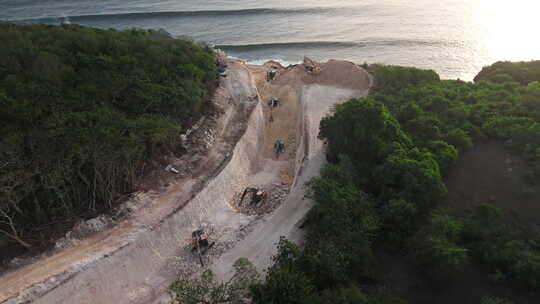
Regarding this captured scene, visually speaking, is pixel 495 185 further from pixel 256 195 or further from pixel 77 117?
pixel 77 117

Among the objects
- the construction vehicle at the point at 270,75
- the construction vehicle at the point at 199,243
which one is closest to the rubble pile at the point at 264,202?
the construction vehicle at the point at 199,243

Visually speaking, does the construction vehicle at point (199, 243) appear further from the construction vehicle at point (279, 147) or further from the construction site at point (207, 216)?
the construction vehicle at point (279, 147)

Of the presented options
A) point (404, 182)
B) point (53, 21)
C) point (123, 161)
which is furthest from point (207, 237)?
point (53, 21)

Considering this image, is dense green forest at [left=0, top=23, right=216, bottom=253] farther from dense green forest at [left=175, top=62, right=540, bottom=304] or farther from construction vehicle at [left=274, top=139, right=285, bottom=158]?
dense green forest at [left=175, top=62, right=540, bottom=304]

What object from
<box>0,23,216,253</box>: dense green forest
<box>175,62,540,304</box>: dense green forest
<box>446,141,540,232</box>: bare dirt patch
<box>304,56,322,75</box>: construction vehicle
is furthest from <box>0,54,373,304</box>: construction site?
<box>446,141,540,232</box>: bare dirt patch

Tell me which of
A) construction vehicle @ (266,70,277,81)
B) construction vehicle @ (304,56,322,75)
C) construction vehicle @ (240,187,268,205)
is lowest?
construction vehicle @ (240,187,268,205)

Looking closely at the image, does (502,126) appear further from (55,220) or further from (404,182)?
(55,220)

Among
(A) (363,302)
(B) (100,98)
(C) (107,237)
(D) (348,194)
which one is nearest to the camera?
(A) (363,302)

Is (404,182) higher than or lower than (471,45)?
lower
